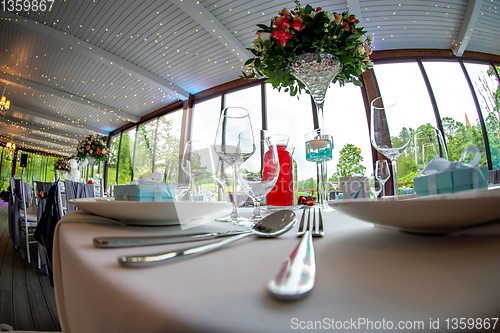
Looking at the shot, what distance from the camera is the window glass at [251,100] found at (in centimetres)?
656

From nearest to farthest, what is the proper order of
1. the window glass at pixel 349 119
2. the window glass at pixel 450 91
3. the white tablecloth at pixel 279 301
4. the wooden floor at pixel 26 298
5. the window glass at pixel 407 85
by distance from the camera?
1. the white tablecloth at pixel 279 301
2. the wooden floor at pixel 26 298
3. the window glass at pixel 450 91
4. the window glass at pixel 407 85
5. the window glass at pixel 349 119

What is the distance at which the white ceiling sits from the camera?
4.46m

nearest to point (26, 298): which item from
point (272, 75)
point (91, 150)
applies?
point (272, 75)

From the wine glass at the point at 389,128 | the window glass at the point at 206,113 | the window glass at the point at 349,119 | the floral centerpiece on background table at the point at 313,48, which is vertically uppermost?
the window glass at the point at 206,113

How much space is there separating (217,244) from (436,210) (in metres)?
0.23

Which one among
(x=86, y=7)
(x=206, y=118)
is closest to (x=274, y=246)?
(x=86, y=7)

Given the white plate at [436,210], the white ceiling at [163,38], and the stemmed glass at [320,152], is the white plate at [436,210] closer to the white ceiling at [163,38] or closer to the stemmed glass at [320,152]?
the stemmed glass at [320,152]

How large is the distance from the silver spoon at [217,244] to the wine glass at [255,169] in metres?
0.16

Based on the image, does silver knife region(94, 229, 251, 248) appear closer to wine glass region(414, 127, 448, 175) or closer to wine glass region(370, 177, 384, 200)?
wine glass region(414, 127, 448, 175)

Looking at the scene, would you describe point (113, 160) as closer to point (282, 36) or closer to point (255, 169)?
point (282, 36)

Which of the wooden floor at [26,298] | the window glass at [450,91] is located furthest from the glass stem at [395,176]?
the window glass at [450,91]

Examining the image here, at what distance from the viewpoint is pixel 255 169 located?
62cm

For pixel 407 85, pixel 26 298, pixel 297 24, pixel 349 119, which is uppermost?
pixel 407 85

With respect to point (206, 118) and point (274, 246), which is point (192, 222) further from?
point (206, 118)
